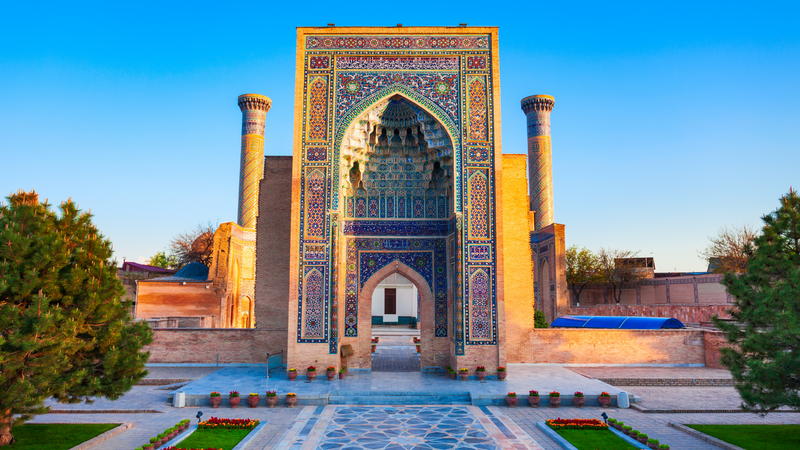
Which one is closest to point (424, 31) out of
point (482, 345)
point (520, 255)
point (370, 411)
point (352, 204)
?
point (352, 204)

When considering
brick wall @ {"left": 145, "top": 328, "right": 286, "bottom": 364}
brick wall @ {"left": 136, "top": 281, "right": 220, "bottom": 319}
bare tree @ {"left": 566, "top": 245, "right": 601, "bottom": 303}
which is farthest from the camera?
bare tree @ {"left": 566, "top": 245, "right": 601, "bottom": 303}

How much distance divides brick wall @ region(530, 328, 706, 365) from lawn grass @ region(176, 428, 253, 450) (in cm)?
728

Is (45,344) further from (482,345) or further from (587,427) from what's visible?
(482,345)

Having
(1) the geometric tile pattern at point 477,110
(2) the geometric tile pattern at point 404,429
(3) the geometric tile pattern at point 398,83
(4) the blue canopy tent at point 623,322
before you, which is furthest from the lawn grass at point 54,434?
(4) the blue canopy tent at point 623,322

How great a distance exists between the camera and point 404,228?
37.5ft

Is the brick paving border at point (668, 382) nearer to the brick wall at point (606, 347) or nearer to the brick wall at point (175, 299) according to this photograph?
the brick wall at point (606, 347)

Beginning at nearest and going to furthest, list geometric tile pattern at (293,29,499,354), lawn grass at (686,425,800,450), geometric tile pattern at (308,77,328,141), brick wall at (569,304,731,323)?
1. lawn grass at (686,425,800,450)
2. geometric tile pattern at (293,29,499,354)
3. geometric tile pattern at (308,77,328,141)
4. brick wall at (569,304,731,323)

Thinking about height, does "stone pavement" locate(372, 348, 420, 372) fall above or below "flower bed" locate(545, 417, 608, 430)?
above

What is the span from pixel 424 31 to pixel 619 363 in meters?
8.58

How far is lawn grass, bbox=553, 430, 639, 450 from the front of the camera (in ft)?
19.5

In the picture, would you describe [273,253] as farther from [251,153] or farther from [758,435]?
[251,153]

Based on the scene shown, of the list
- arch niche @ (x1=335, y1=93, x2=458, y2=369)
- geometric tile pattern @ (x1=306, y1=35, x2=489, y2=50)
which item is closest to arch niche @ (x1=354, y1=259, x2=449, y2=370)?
arch niche @ (x1=335, y1=93, x2=458, y2=369)

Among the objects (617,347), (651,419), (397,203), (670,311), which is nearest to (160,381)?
(397,203)

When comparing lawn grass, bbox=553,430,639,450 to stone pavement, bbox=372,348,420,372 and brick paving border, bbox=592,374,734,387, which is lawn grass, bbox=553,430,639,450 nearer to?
brick paving border, bbox=592,374,734,387
